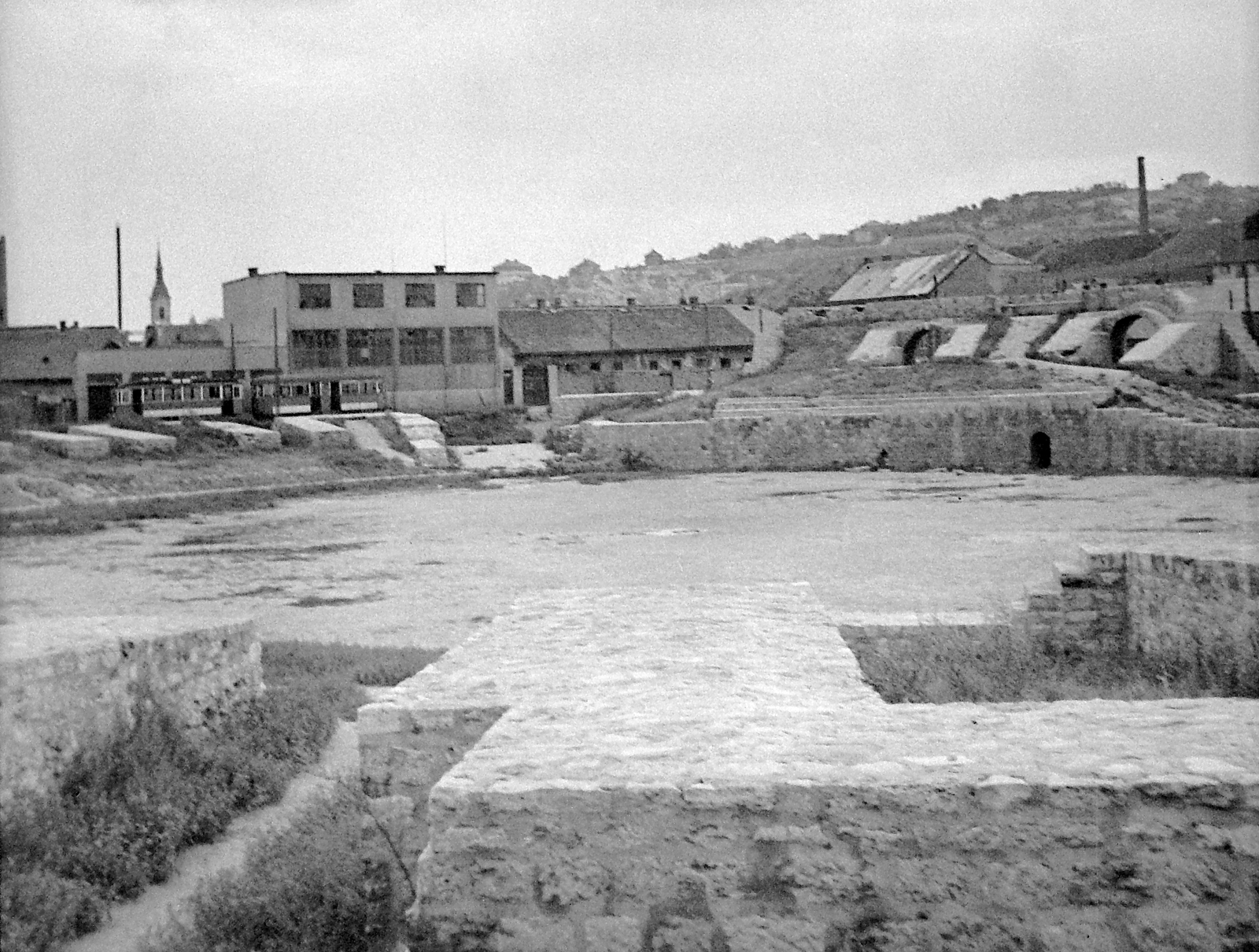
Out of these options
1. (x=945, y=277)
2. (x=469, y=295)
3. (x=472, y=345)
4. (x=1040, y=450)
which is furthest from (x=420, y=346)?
(x=945, y=277)

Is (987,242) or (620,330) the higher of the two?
(987,242)

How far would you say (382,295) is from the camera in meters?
41.7

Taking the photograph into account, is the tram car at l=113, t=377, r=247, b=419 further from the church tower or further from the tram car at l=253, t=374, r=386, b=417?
the church tower

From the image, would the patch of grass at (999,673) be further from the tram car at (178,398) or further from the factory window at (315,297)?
the factory window at (315,297)

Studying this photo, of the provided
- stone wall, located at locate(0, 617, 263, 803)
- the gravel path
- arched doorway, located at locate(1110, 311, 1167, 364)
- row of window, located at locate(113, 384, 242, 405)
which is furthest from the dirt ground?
arched doorway, located at locate(1110, 311, 1167, 364)

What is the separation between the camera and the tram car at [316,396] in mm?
34281

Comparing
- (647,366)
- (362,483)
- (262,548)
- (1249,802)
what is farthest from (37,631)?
(647,366)

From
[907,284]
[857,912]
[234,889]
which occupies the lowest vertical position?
[234,889]

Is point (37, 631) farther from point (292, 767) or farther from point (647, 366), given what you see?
point (647, 366)

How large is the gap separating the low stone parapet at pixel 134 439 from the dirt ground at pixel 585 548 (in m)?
3.95

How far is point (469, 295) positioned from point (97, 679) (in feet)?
121

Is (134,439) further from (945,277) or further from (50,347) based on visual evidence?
(945,277)

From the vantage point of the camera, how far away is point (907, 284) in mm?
53125

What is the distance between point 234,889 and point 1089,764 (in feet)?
10.8
